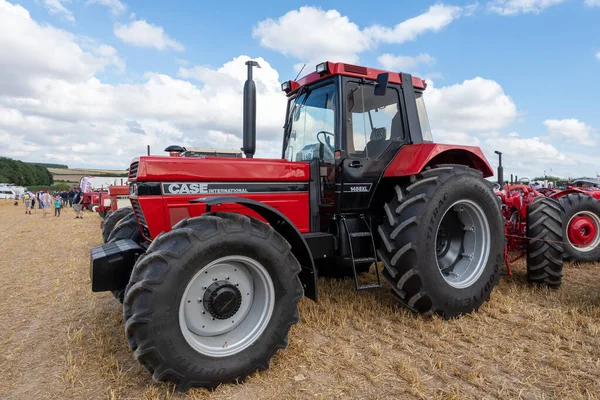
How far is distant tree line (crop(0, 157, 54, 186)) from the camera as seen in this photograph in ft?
291

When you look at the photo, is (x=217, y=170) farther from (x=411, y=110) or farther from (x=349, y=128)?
(x=411, y=110)

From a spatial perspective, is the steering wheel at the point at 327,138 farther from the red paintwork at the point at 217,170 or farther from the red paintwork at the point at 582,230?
the red paintwork at the point at 582,230

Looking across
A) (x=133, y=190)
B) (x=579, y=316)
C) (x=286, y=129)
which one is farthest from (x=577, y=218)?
(x=133, y=190)

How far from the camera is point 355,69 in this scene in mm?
4020

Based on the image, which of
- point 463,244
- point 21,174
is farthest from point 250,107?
point 21,174

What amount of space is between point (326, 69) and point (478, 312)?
9.23ft

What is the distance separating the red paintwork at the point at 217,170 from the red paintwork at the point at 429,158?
0.94 meters

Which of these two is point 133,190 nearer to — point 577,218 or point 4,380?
point 4,380

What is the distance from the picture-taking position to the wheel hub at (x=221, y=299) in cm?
283

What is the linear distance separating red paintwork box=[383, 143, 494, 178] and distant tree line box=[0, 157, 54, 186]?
101 meters

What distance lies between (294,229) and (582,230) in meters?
4.71

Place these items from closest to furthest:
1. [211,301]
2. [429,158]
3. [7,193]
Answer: [211,301]
[429,158]
[7,193]

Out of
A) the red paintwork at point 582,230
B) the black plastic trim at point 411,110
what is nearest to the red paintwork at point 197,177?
the black plastic trim at point 411,110

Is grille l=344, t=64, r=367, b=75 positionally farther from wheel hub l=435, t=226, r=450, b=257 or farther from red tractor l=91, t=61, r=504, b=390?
wheel hub l=435, t=226, r=450, b=257
